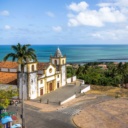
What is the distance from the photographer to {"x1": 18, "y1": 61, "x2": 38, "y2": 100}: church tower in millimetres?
40875

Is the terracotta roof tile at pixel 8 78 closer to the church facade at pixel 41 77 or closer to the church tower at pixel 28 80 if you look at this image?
the church tower at pixel 28 80

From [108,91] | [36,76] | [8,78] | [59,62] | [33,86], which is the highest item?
[59,62]

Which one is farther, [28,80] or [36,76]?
[36,76]

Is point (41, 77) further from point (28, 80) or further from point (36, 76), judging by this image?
point (28, 80)

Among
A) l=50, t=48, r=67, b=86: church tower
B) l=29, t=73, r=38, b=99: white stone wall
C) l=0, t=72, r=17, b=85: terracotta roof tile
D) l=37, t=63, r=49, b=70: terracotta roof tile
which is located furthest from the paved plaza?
l=0, t=72, r=17, b=85: terracotta roof tile

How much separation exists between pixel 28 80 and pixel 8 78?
7124mm

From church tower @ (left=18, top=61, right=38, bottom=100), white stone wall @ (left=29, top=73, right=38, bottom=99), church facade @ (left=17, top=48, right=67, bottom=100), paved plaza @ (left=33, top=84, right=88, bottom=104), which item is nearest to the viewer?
church tower @ (left=18, top=61, right=38, bottom=100)

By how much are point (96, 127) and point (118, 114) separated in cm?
658

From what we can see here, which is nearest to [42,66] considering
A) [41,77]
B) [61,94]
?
[41,77]

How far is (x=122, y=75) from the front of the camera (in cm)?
6419

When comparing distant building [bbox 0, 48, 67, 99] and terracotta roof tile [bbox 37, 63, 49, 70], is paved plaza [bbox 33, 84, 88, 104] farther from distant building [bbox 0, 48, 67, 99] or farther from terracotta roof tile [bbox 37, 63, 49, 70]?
terracotta roof tile [bbox 37, 63, 49, 70]

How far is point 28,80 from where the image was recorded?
41.0 metres

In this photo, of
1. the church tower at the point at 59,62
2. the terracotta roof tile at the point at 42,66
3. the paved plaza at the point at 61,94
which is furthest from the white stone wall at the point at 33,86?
the church tower at the point at 59,62

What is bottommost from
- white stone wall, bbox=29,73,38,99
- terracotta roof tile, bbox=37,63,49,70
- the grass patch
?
the grass patch
